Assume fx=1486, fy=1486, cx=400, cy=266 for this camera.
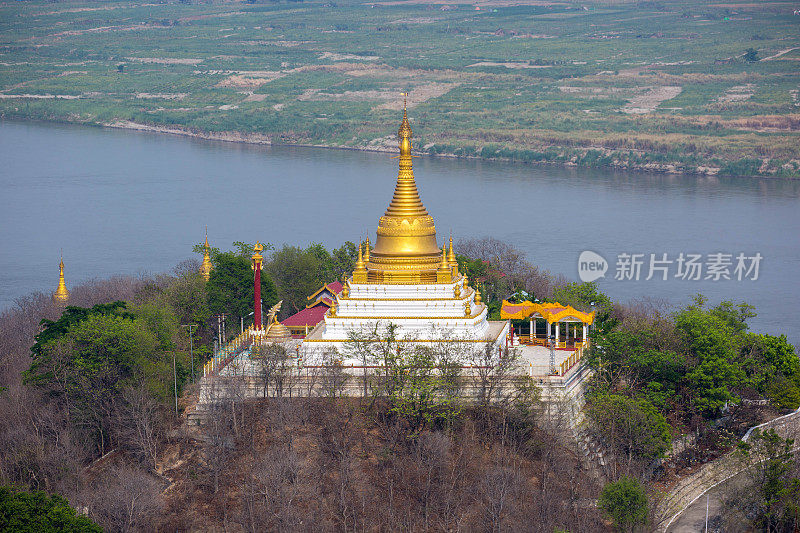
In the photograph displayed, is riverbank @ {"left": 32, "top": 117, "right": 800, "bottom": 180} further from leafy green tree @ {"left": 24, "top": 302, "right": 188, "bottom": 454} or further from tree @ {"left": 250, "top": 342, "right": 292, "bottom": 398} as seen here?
leafy green tree @ {"left": 24, "top": 302, "right": 188, "bottom": 454}

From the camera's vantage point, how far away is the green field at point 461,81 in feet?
397

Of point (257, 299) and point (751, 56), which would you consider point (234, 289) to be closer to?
point (257, 299)

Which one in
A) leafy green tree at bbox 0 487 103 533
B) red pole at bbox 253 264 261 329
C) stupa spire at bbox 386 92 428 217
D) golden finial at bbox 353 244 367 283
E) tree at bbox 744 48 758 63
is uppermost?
stupa spire at bbox 386 92 428 217

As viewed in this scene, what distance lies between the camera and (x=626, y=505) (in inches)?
1093

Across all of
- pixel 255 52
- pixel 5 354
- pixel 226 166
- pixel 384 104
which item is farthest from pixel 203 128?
pixel 5 354

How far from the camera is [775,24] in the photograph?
569 ft

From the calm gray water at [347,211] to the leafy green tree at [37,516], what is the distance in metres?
28.1

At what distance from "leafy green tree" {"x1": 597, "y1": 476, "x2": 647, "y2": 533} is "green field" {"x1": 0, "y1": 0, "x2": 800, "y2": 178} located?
7770 centimetres

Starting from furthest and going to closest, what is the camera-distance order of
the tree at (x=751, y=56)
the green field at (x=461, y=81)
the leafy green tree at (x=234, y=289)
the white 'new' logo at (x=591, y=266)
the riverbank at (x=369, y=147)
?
1. the tree at (x=751, y=56)
2. the green field at (x=461, y=81)
3. the riverbank at (x=369, y=147)
4. the white 'new' logo at (x=591, y=266)
5. the leafy green tree at (x=234, y=289)

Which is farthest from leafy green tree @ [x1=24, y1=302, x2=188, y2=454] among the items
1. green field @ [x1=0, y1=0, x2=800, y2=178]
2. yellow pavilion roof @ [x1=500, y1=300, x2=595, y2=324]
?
green field @ [x1=0, y1=0, x2=800, y2=178]

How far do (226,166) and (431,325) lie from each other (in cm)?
7476

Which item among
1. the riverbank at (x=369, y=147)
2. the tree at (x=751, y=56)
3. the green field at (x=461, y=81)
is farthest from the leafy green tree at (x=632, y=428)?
the tree at (x=751, y=56)

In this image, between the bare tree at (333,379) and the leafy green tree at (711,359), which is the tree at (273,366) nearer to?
the bare tree at (333,379)

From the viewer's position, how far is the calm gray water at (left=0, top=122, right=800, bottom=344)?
62.8 metres
